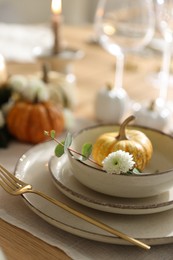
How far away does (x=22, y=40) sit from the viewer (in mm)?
1648

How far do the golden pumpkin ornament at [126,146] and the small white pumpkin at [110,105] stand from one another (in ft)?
1.11

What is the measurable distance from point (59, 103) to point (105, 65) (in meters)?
0.45

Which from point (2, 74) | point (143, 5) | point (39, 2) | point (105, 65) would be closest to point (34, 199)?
point (2, 74)

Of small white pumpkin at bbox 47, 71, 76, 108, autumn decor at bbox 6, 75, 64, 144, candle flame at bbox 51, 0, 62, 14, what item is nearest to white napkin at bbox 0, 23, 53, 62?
candle flame at bbox 51, 0, 62, 14

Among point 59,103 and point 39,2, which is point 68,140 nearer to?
point 59,103

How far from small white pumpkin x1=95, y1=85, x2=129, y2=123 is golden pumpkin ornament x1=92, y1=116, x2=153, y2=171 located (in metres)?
0.34

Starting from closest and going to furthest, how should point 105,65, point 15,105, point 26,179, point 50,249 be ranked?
point 50,249
point 26,179
point 15,105
point 105,65

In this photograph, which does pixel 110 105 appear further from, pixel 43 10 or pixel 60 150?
pixel 43 10

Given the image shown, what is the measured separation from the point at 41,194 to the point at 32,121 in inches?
11.9

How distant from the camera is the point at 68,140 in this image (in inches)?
26.8

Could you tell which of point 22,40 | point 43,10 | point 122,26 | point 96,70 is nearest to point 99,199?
point 122,26

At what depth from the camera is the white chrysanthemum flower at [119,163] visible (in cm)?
65

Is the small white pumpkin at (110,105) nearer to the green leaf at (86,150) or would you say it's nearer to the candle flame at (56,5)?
the candle flame at (56,5)

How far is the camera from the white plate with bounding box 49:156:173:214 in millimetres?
652
